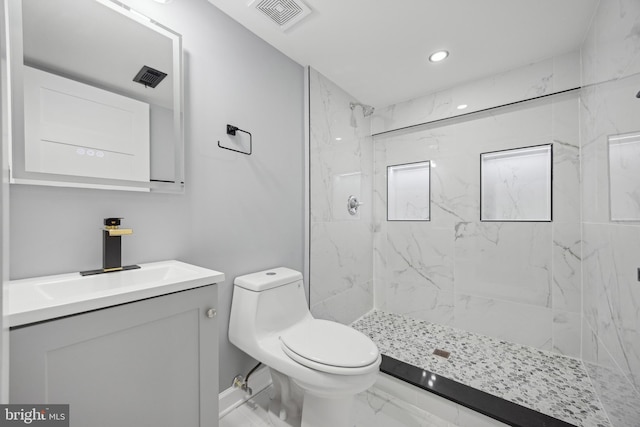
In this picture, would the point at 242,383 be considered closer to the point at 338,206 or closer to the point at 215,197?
the point at 215,197

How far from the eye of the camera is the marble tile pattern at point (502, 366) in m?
1.38

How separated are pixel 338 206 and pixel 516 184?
4.72 ft

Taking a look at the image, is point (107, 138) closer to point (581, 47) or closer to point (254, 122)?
point (254, 122)

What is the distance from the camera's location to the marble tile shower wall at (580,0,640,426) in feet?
3.40

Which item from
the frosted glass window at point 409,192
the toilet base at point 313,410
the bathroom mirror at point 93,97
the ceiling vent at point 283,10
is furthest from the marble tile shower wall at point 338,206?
the bathroom mirror at point 93,97

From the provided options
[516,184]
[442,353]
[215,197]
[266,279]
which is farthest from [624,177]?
[215,197]

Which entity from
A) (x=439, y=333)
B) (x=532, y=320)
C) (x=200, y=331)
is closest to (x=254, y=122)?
(x=200, y=331)

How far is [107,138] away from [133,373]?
2.97 feet

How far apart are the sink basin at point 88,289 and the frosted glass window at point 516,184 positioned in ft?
7.18

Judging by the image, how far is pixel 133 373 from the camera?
2.57ft

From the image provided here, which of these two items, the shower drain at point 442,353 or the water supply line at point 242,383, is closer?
the water supply line at point 242,383

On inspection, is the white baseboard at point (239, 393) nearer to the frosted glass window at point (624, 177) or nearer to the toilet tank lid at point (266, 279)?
the toilet tank lid at point (266, 279)

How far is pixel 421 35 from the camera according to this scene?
64.2 inches

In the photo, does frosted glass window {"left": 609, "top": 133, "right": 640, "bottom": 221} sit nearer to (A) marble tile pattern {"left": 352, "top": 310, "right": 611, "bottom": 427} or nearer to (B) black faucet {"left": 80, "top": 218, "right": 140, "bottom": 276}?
(A) marble tile pattern {"left": 352, "top": 310, "right": 611, "bottom": 427}
